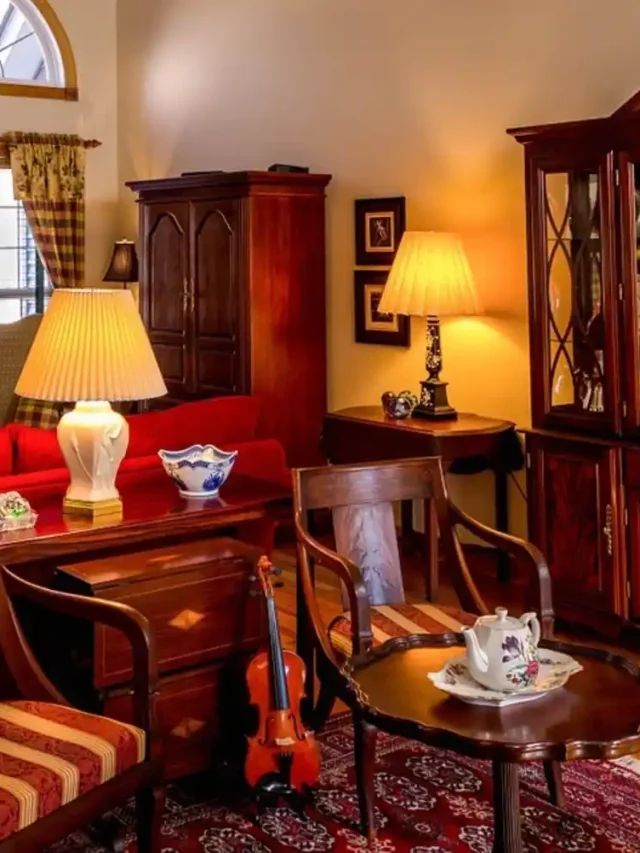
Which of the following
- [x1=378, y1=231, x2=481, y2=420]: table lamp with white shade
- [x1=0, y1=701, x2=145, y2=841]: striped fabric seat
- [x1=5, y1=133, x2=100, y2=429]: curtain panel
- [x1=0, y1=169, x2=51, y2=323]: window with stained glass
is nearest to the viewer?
[x1=0, y1=701, x2=145, y2=841]: striped fabric seat

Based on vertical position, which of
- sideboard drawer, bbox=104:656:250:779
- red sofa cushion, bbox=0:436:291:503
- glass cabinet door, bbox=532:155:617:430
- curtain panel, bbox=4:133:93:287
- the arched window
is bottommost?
sideboard drawer, bbox=104:656:250:779

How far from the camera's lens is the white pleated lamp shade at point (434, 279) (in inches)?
196

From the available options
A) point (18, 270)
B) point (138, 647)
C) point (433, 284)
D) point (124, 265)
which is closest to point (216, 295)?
point (124, 265)

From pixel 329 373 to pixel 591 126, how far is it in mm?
2429

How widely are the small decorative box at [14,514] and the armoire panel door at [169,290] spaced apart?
11.2 feet

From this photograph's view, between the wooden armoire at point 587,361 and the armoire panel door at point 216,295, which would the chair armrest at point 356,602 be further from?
the armoire panel door at point 216,295

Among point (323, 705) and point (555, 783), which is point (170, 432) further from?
point (555, 783)

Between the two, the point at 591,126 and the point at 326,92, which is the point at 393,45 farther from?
the point at 591,126

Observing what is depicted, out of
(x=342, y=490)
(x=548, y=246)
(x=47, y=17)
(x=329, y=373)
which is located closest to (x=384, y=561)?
(x=342, y=490)

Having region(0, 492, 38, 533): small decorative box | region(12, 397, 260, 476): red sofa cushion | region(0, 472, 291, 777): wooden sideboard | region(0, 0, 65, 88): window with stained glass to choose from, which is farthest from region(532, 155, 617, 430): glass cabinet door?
region(0, 0, 65, 88): window with stained glass

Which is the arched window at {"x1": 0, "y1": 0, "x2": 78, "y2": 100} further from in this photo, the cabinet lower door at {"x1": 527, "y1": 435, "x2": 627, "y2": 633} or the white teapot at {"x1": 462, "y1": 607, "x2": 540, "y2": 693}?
the white teapot at {"x1": 462, "y1": 607, "x2": 540, "y2": 693}

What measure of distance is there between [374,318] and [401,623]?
2888 mm

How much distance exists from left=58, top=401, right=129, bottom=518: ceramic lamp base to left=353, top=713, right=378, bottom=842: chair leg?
2.81 ft

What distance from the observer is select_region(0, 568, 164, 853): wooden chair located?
222cm
